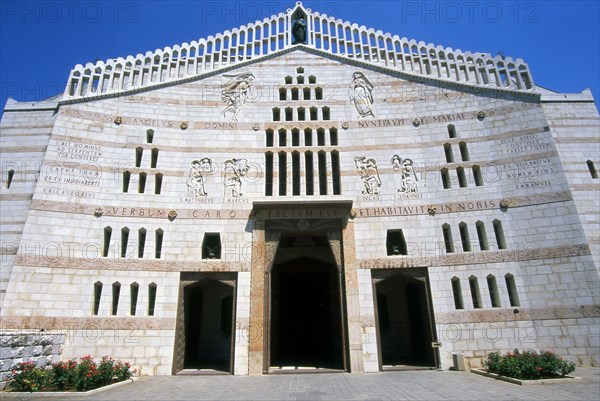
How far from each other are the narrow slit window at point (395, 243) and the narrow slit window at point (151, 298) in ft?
39.6

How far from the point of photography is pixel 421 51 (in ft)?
72.8

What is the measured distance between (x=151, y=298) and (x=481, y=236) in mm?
17083

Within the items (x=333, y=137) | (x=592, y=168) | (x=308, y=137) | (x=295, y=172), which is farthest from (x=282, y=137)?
(x=592, y=168)

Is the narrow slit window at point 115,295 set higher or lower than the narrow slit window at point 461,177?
lower

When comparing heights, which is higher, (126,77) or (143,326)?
(126,77)

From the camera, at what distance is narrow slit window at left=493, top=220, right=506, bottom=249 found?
58.1ft

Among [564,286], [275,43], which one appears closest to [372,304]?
[564,286]

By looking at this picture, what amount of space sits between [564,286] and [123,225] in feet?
71.6

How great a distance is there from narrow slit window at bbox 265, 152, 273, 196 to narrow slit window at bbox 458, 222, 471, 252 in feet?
34.0

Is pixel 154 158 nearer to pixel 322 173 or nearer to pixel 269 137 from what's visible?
pixel 269 137

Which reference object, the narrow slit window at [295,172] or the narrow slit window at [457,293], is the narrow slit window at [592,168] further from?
the narrow slit window at [295,172]

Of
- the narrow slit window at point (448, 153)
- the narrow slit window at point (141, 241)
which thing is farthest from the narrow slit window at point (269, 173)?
the narrow slit window at point (448, 153)

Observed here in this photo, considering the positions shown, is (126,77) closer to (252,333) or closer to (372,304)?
(252,333)

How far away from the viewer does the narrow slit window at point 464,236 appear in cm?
1791
